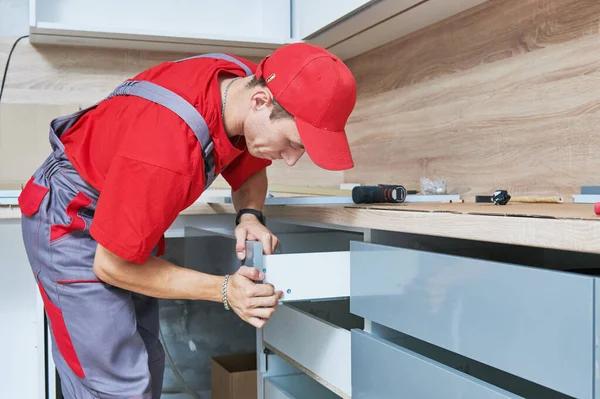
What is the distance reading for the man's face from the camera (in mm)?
1002

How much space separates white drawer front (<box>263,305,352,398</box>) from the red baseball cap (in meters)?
0.36

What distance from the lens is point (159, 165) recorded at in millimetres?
882

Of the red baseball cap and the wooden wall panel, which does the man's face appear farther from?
the wooden wall panel

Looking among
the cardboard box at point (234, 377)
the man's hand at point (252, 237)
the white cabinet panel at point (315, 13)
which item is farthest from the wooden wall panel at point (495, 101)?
the cardboard box at point (234, 377)

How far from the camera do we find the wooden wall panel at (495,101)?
1298 millimetres

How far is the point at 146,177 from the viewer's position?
87 cm

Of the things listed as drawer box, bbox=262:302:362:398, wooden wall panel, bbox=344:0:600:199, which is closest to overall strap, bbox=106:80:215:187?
drawer box, bbox=262:302:362:398

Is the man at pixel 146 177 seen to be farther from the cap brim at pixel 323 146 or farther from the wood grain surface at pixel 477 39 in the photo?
the wood grain surface at pixel 477 39

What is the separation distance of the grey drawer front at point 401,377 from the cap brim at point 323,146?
0.29 metres

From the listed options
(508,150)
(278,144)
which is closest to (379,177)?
(508,150)

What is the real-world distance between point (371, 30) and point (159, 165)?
1106 mm

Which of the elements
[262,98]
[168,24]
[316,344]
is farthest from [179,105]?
[168,24]

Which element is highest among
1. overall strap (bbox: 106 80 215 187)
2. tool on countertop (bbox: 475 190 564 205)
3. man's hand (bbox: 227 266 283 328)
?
overall strap (bbox: 106 80 215 187)

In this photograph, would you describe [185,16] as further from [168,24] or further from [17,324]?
[17,324]
